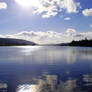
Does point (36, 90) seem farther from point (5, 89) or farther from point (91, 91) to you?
point (91, 91)

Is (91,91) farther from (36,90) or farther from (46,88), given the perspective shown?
(36,90)

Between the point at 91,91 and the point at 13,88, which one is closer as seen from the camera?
the point at 91,91

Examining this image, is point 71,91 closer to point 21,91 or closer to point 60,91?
point 60,91

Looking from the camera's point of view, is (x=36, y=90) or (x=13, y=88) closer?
(x=36, y=90)

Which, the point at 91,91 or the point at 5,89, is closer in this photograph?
the point at 91,91

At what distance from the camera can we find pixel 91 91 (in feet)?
58.8

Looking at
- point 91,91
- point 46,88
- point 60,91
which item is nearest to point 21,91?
point 46,88

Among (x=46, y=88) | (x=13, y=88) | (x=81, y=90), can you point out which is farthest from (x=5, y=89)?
(x=81, y=90)

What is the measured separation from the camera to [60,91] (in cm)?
1784

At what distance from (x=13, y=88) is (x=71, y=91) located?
839 centimetres

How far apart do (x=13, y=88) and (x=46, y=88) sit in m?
4.88

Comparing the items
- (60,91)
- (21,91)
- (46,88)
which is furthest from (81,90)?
(21,91)

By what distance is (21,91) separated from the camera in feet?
59.3

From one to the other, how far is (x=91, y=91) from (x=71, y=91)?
2.71 metres
